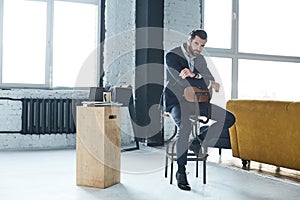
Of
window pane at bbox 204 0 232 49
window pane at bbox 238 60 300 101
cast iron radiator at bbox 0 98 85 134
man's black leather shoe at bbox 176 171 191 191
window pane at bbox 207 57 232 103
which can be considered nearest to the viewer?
man's black leather shoe at bbox 176 171 191 191

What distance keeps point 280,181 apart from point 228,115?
30.8 inches

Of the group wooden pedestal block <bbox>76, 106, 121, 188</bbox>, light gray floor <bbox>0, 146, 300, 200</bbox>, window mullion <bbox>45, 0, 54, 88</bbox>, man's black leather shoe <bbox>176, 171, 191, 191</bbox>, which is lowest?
light gray floor <bbox>0, 146, 300, 200</bbox>

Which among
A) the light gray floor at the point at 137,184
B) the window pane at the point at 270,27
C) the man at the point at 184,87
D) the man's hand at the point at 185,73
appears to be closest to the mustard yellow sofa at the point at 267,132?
the light gray floor at the point at 137,184

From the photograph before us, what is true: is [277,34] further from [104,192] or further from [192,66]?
[104,192]

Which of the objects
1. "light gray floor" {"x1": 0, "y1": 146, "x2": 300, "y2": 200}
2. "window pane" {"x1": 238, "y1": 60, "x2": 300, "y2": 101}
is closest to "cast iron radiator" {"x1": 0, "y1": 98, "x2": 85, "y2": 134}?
"light gray floor" {"x1": 0, "y1": 146, "x2": 300, "y2": 200}

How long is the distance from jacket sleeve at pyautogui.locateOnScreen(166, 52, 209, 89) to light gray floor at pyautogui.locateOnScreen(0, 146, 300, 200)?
0.88 meters

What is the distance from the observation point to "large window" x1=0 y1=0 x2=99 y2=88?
235 inches

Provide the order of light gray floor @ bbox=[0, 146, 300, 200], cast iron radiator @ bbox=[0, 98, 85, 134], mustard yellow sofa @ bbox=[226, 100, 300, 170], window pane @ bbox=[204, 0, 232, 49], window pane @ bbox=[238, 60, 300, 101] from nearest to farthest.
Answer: light gray floor @ bbox=[0, 146, 300, 200] → mustard yellow sofa @ bbox=[226, 100, 300, 170] → cast iron radiator @ bbox=[0, 98, 85, 134] → window pane @ bbox=[204, 0, 232, 49] → window pane @ bbox=[238, 60, 300, 101]

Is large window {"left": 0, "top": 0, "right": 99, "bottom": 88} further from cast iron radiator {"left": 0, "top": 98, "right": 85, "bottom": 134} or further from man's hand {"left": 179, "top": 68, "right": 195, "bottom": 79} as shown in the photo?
man's hand {"left": 179, "top": 68, "right": 195, "bottom": 79}

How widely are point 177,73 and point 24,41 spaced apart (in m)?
3.48

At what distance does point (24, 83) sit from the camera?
6035 millimetres

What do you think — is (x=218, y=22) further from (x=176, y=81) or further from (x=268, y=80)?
(x=176, y=81)

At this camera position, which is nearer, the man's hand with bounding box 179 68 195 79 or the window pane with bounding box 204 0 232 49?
the man's hand with bounding box 179 68 195 79

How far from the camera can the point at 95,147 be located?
130 inches
